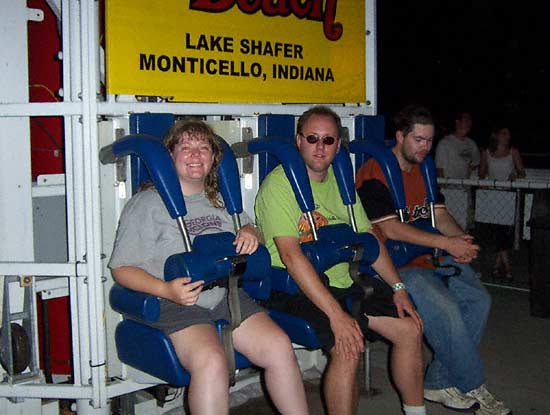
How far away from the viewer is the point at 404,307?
3674 millimetres

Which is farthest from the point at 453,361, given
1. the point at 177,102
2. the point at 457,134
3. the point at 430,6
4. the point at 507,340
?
the point at 430,6

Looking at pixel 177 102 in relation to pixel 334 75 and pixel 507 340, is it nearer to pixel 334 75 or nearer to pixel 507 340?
pixel 334 75

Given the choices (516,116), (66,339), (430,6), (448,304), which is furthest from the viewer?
(516,116)

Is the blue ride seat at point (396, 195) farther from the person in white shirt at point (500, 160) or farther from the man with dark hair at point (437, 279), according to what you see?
the person in white shirt at point (500, 160)

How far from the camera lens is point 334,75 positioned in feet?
14.3

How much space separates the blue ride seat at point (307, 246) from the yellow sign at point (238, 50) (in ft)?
1.47

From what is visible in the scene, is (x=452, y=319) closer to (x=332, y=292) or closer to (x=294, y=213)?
(x=332, y=292)

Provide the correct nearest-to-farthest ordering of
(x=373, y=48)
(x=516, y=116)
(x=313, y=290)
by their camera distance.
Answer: (x=313, y=290) < (x=373, y=48) < (x=516, y=116)

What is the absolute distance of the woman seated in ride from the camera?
2.95 metres

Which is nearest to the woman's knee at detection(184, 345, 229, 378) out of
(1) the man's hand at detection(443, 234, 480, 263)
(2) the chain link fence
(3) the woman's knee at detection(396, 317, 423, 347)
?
(3) the woman's knee at detection(396, 317, 423, 347)

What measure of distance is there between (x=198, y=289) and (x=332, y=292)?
2.82 ft

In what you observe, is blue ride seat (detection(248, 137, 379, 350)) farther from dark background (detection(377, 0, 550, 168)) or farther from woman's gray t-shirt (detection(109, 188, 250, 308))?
dark background (detection(377, 0, 550, 168))

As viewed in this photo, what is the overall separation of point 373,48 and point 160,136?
5.77 ft

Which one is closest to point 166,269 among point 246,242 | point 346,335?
point 246,242
